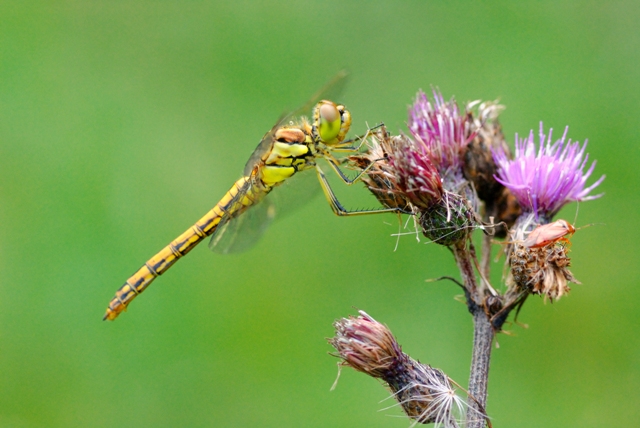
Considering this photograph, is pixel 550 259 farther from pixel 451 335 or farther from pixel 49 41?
pixel 49 41

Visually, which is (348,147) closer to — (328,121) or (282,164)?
(328,121)

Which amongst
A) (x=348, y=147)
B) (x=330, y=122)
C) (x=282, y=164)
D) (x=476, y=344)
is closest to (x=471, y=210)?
(x=476, y=344)

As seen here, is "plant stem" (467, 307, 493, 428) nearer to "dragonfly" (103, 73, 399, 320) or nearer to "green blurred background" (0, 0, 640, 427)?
"dragonfly" (103, 73, 399, 320)

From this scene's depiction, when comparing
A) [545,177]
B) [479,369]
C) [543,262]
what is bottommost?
[479,369]

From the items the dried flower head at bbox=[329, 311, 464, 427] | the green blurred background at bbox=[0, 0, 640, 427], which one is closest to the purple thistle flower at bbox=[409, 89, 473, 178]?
the dried flower head at bbox=[329, 311, 464, 427]

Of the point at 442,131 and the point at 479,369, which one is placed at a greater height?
the point at 442,131

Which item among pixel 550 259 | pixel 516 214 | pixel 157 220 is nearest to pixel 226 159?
pixel 157 220

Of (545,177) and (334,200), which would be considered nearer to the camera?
(545,177)
